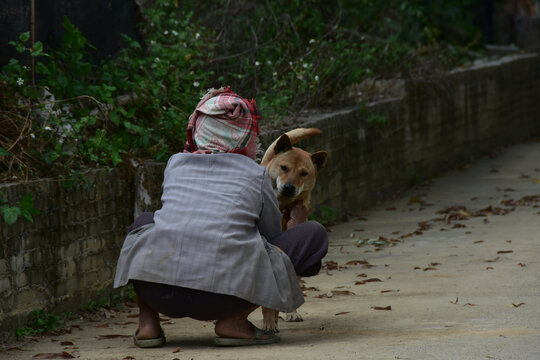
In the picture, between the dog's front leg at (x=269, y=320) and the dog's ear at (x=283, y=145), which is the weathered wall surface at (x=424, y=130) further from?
the dog's front leg at (x=269, y=320)

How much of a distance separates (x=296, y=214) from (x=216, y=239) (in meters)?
1.38

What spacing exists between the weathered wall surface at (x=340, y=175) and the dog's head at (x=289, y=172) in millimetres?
1226

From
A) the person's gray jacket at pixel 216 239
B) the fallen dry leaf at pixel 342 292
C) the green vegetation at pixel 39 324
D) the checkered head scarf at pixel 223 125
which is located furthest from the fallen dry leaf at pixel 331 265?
the checkered head scarf at pixel 223 125

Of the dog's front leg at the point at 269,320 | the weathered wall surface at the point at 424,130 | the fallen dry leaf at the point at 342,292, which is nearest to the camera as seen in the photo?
the dog's front leg at the point at 269,320

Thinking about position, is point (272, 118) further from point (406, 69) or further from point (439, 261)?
point (406, 69)

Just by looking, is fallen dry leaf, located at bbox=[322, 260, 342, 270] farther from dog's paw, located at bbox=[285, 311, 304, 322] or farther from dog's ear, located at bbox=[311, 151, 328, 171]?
Result: dog's paw, located at bbox=[285, 311, 304, 322]

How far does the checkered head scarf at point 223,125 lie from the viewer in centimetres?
504

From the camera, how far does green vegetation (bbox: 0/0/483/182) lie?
21.2ft

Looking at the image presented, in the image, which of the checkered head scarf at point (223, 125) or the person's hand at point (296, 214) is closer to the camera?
the checkered head scarf at point (223, 125)

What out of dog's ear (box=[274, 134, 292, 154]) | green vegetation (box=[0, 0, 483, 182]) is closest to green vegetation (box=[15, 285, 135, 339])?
green vegetation (box=[0, 0, 483, 182])

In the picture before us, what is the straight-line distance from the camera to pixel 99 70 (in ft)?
27.6

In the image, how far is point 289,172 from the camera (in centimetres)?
610

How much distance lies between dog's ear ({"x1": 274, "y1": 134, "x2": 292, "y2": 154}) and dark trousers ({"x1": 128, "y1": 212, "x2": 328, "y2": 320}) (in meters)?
1.04

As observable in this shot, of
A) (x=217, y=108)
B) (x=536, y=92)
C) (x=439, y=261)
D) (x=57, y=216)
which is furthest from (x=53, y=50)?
(x=536, y=92)
